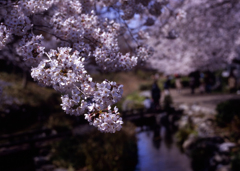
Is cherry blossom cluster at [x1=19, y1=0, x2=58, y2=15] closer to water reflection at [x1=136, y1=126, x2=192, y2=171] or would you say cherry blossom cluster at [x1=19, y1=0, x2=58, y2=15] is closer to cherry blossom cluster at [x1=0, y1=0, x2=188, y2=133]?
cherry blossom cluster at [x1=0, y1=0, x2=188, y2=133]

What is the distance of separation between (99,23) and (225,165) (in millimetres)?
5719

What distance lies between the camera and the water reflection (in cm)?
795

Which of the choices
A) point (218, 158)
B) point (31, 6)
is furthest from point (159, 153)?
point (31, 6)

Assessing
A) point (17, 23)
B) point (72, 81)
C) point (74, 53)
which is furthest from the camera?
point (17, 23)

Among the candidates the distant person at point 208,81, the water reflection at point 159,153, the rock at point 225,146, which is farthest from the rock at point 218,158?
the distant person at point 208,81

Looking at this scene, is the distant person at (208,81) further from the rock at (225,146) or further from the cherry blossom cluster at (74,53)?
the cherry blossom cluster at (74,53)

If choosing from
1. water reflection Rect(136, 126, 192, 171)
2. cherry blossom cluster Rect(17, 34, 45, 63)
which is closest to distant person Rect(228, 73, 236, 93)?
water reflection Rect(136, 126, 192, 171)

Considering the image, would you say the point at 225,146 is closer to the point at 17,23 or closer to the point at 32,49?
the point at 32,49

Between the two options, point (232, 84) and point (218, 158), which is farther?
point (232, 84)

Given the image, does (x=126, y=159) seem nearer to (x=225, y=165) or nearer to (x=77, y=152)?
(x=77, y=152)

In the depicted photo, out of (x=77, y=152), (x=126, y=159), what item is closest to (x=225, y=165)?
(x=126, y=159)

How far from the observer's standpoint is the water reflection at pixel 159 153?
313 inches

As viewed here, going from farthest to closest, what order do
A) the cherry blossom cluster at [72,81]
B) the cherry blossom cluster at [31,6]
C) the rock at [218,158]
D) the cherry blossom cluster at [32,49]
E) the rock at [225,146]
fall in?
the rock at [225,146], the rock at [218,158], the cherry blossom cluster at [31,6], the cherry blossom cluster at [32,49], the cherry blossom cluster at [72,81]

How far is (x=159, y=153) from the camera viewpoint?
367 inches
